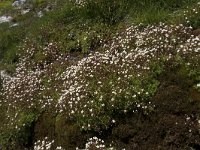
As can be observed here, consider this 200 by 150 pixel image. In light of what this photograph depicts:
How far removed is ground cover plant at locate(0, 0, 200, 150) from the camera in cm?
1288

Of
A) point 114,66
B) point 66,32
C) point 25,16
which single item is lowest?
point 25,16

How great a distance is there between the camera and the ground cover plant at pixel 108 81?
42.3 feet

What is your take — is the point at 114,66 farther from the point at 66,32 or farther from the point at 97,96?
Result: the point at 66,32

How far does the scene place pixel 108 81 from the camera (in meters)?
14.2

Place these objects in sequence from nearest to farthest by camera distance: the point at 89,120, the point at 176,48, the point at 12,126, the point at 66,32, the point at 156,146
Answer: the point at 156,146, the point at 89,120, the point at 176,48, the point at 12,126, the point at 66,32

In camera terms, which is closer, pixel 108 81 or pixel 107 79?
pixel 108 81

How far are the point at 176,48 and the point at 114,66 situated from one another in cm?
199

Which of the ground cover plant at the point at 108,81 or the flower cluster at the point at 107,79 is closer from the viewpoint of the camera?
the ground cover plant at the point at 108,81

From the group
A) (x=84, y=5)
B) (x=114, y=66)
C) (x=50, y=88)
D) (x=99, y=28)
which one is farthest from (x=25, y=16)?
(x=114, y=66)

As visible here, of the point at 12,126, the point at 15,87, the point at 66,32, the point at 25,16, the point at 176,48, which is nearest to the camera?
the point at 176,48

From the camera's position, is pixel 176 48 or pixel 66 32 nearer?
pixel 176 48

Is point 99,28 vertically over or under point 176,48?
under

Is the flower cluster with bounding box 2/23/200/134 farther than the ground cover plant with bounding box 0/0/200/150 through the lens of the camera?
Yes

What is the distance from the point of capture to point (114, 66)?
14812mm
